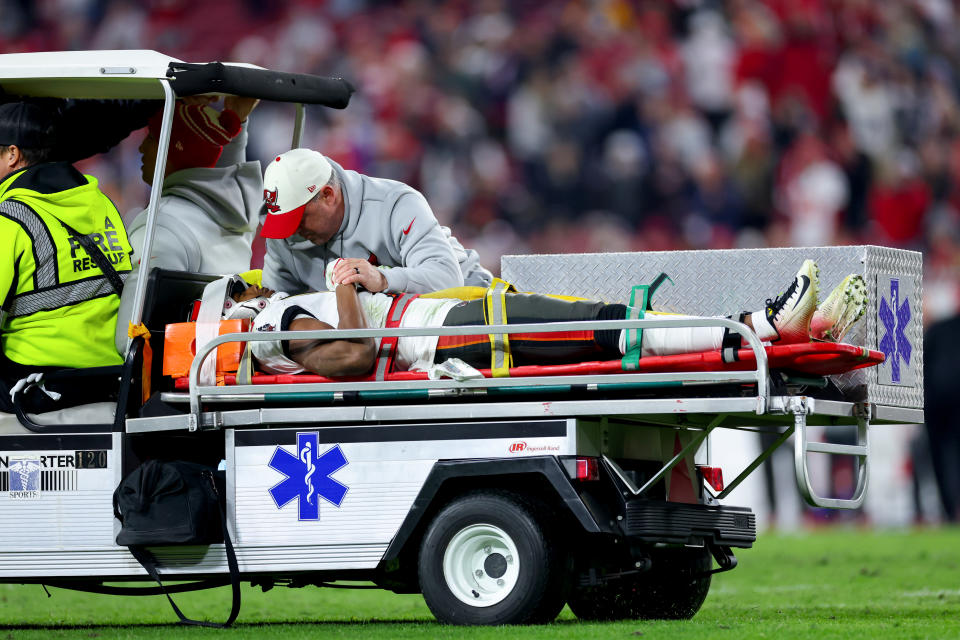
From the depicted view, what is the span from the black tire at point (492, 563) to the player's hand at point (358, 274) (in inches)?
37.5

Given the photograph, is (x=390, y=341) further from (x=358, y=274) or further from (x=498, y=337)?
(x=498, y=337)

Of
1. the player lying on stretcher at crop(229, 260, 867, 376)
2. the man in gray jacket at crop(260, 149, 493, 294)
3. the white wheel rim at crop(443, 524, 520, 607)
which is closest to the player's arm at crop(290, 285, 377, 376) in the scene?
the player lying on stretcher at crop(229, 260, 867, 376)

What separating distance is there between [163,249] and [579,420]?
2351 millimetres

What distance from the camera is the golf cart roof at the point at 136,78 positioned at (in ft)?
21.6

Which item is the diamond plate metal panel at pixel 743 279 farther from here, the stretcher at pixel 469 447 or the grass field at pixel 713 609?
the grass field at pixel 713 609

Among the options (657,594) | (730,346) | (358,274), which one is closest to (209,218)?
(358,274)

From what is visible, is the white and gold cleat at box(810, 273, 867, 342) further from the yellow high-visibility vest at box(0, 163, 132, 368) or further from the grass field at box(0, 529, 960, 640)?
the yellow high-visibility vest at box(0, 163, 132, 368)

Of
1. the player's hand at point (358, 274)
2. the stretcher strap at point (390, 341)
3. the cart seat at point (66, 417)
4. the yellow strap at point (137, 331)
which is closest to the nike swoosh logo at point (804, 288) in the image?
the stretcher strap at point (390, 341)

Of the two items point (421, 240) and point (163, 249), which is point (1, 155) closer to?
point (163, 249)

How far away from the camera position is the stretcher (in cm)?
581

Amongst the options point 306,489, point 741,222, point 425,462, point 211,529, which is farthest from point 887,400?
point 741,222

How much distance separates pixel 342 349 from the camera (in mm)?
6156

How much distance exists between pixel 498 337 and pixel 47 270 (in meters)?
1.97

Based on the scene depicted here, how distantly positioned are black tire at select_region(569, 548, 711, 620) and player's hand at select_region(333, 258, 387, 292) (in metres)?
1.67
